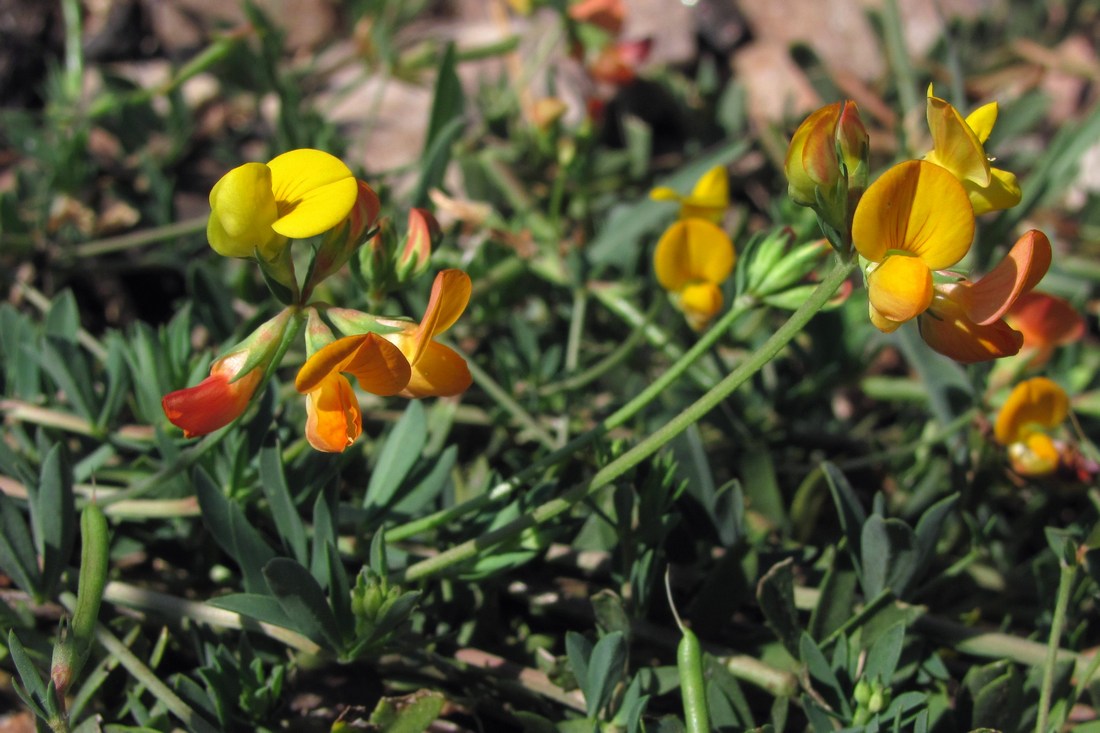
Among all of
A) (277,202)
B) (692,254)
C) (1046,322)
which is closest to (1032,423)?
(1046,322)

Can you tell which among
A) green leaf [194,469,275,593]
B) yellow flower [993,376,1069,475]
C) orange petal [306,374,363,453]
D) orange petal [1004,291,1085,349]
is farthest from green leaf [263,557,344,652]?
orange petal [1004,291,1085,349]

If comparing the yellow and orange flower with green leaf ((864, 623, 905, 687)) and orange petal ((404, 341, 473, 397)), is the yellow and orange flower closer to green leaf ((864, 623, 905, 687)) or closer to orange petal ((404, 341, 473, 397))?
orange petal ((404, 341, 473, 397))

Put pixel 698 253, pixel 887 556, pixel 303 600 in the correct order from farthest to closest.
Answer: pixel 698 253, pixel 887 556, pixel 303 600

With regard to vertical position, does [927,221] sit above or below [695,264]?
above

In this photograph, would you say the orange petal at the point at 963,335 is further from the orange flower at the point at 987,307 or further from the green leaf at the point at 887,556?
the green leaf at the point at 887,556

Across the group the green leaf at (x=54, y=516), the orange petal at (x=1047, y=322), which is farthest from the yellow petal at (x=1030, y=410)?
the green leaf at (x=54, y=516)

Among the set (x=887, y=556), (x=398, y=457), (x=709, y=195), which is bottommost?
(x=887, y=556)

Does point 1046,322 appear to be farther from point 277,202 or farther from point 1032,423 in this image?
point 277,202
